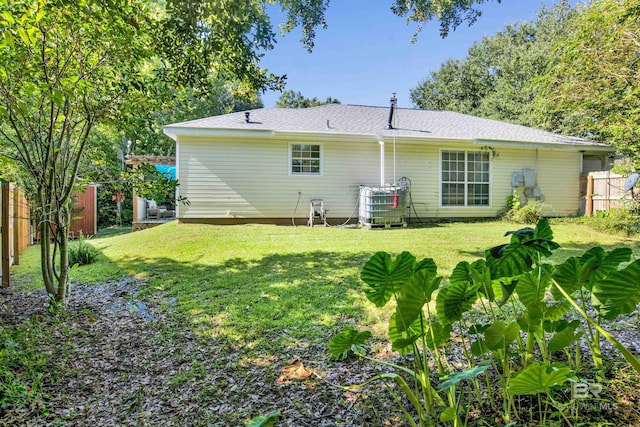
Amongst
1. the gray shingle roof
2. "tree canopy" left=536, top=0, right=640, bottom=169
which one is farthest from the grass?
"tree canopy" left=536, top=0, right=640, bottom=169

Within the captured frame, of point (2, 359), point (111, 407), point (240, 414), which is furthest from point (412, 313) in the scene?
point (2, 359)

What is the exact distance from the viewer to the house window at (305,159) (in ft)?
34.0

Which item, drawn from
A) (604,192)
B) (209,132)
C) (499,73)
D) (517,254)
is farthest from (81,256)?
(499,73)

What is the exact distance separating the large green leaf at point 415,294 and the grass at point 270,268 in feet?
5.11

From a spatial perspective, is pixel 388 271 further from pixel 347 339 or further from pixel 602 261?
pixel 602 261

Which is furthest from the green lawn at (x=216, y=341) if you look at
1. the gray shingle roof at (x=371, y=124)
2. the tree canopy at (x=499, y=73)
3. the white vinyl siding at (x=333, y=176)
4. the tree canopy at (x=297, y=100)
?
the tree canopy at (x=297, y=100)

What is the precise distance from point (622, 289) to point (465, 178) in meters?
10.8

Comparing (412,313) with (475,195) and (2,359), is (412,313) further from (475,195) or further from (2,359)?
(475,195)

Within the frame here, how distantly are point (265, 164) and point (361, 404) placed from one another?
8690 mm

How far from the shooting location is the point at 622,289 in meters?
1.29

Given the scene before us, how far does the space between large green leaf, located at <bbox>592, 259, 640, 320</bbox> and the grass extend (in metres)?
1.92

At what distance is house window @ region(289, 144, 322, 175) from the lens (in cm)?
1037

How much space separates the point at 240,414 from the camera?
78.9 inches

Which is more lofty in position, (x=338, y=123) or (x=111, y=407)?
(x=338, y=123)
